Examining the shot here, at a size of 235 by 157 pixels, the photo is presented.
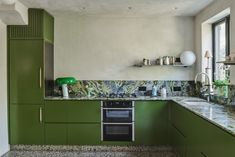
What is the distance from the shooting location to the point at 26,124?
5.04 m

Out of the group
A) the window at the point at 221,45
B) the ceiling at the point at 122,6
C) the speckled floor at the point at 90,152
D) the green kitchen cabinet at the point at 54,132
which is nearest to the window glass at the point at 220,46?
the window at the point at 221,45

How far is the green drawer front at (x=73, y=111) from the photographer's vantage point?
5.00 m

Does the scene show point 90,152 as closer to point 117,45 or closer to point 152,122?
point 152,122

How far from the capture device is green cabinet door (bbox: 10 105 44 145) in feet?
16.5

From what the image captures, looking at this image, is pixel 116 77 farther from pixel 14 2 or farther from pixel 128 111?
pixel 14 2

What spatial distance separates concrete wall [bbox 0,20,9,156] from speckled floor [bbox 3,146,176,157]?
0.67ft

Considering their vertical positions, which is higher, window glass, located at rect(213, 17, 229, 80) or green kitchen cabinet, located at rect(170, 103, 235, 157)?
window glass, located at rect(213, 17, 229, 80)

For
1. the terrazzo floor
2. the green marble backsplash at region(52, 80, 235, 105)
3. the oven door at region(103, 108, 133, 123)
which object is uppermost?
the green marble backsplash at region(52, 80, 235, 105)

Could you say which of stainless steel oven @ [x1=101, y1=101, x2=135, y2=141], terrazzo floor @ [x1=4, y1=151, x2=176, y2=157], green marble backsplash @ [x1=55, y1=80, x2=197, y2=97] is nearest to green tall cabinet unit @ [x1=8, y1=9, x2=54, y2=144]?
terrazzo floor @ [x1=4, y1=151, x2=176, y2=157]

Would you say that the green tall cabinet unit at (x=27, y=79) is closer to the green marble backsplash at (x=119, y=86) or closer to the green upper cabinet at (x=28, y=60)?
the green upper cabinet at (x=28, y=60)

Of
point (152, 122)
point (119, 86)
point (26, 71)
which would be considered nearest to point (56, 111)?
point (26, 71)

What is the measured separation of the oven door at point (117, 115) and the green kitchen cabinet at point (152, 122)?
12 centimetres

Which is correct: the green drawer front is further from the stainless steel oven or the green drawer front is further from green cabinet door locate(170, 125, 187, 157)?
green cabinet door locate(170, 125, 187, 157)

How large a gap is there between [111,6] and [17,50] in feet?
5.67
